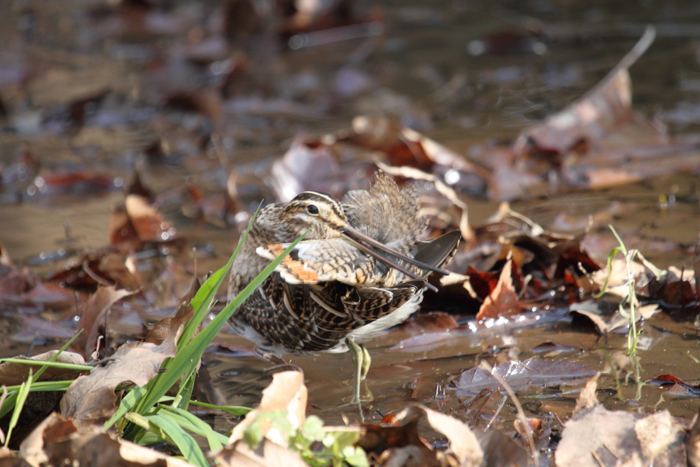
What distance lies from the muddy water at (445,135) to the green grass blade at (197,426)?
1.50ft

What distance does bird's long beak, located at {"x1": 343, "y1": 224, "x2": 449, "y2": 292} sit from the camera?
2.70 m

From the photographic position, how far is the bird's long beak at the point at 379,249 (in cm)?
270

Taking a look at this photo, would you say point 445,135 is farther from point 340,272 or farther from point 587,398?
point 587,398

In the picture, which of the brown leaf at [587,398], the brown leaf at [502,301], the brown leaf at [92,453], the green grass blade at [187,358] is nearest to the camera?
the brown leaf at [92,453]

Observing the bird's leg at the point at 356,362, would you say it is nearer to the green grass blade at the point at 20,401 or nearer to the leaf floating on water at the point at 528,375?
the leaf floating on water at the point at 528,375

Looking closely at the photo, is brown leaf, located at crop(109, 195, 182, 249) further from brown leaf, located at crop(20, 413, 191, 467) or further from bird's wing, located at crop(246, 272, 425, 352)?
brown leaf, located at crop(20, 413, 191, 467)

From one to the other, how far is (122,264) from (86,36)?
19.6ft

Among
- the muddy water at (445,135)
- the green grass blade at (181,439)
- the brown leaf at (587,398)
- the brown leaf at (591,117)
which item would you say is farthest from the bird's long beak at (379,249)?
the brown leaf at (591,117)

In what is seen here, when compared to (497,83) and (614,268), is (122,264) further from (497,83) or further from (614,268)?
(497,83)

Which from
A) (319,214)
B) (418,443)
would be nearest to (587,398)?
(418,443)

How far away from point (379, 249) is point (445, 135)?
2965mm

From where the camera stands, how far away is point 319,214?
3.03 metres

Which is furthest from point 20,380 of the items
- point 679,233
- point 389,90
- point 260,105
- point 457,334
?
point 389,90

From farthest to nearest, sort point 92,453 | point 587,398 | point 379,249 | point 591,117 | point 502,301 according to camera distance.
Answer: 1. point 591,117
2. point 502,301
3. point 379,249
4. point 587,398
5. point 92,453
